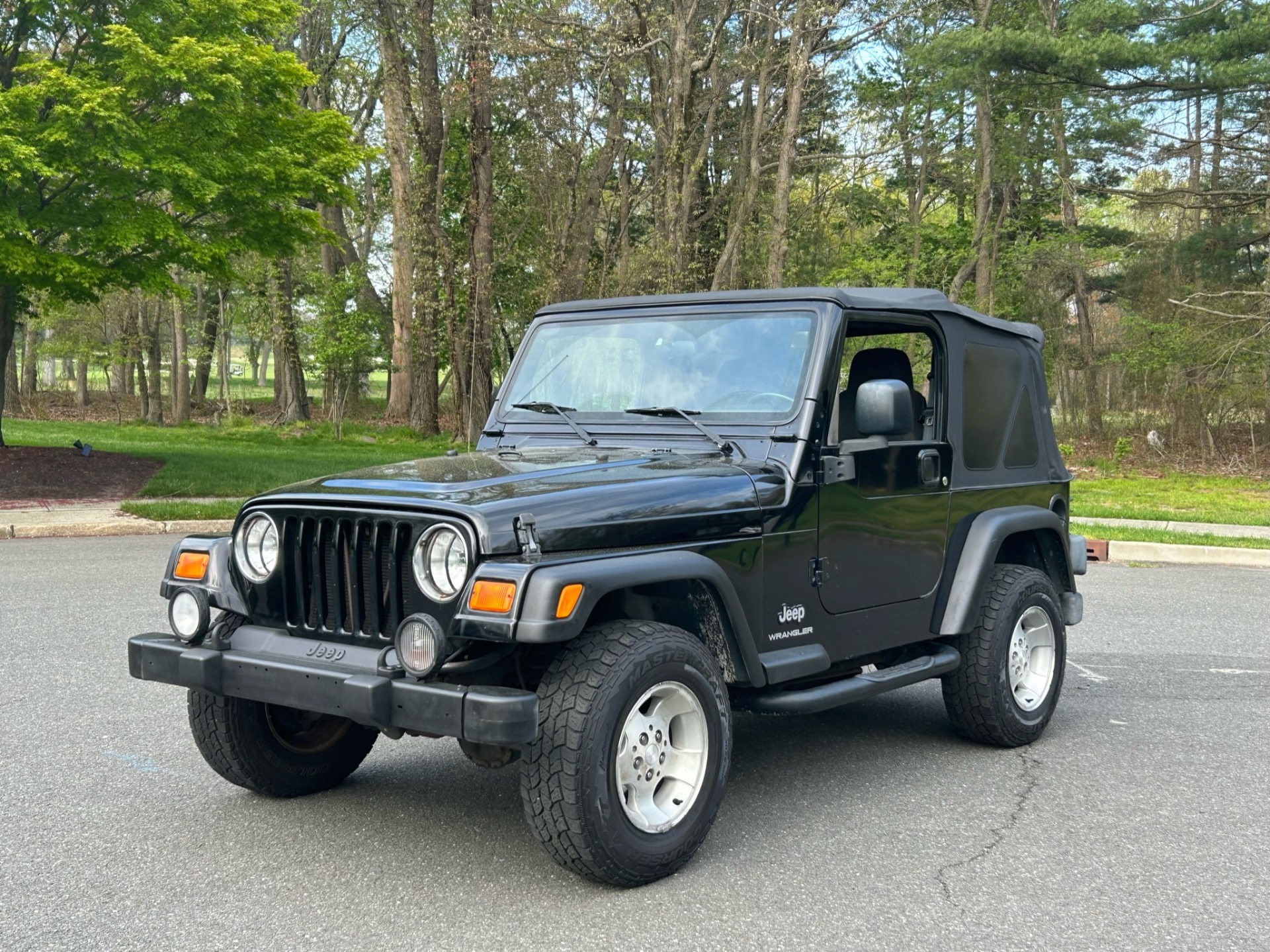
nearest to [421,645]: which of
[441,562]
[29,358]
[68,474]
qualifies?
[441,562]

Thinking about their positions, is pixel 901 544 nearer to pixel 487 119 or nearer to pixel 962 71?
pixel 962 71

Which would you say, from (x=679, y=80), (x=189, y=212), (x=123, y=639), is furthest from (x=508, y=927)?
(x=679, y=80)

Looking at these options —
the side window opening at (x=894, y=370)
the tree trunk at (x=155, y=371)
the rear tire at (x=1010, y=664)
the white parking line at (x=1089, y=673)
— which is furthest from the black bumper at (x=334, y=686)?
the tree trunk at (x=155, y=371)

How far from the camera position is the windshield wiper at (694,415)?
15.3 ft

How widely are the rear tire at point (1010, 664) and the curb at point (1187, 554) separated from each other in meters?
7.88

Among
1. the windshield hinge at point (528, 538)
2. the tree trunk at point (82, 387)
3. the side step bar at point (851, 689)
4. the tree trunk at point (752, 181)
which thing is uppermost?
the tree trunk at point (752, 181)

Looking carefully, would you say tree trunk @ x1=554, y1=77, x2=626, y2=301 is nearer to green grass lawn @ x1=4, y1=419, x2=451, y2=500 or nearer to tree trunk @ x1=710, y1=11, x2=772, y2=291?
tree trunk @ x1=710, y1=11, x2=772, y2=291

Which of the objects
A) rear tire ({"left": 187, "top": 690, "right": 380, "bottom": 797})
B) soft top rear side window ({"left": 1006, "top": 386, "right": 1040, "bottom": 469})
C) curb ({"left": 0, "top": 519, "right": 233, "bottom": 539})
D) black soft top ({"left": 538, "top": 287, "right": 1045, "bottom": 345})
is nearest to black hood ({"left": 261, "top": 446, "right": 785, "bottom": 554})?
black soft top ({"left": 538, "top": 287, "right": 1045, "bottom": 345})

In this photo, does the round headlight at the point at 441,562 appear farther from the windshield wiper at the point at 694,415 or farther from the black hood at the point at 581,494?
the windshield wiper at the point at 694,415

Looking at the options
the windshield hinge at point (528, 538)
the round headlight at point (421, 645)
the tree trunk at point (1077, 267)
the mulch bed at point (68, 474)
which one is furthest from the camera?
the tree trunk at point (1077, 267)

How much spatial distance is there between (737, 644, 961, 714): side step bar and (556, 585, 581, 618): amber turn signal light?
1.16 metres

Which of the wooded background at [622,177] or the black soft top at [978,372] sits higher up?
the wooded background at [622,177]

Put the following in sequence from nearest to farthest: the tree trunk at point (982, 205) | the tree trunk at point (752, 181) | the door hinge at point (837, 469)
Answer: the door hinge at point (837, 469)
the tree trunk at point (752, 181)
the tree trunk at point (982, 205)

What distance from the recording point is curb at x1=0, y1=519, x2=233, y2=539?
43.2 ft
